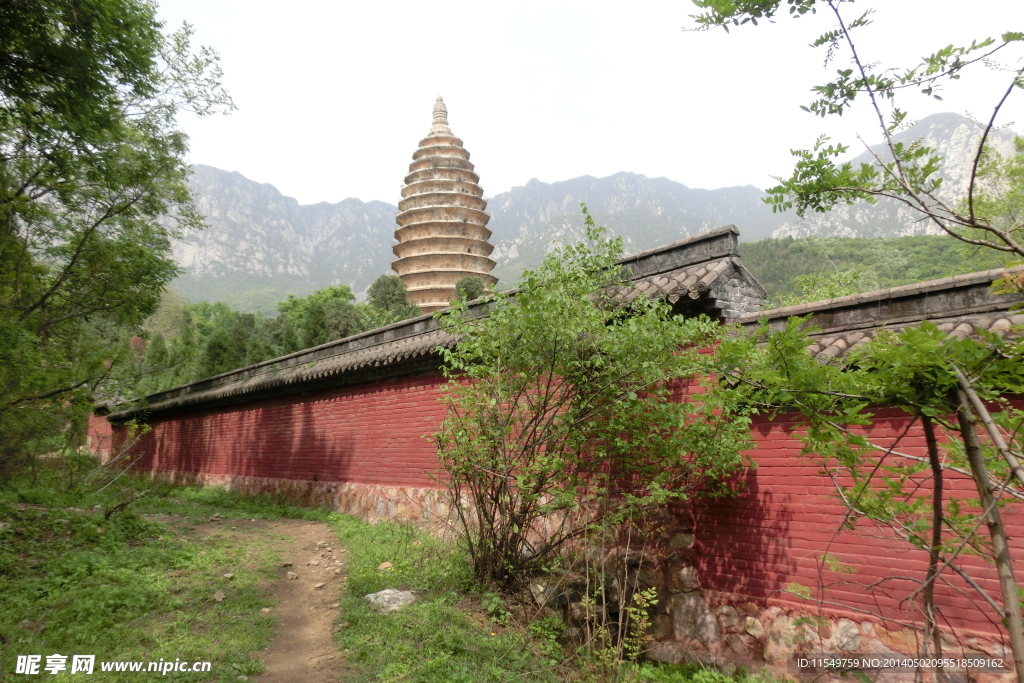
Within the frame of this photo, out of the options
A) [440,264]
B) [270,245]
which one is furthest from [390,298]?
[270,245]

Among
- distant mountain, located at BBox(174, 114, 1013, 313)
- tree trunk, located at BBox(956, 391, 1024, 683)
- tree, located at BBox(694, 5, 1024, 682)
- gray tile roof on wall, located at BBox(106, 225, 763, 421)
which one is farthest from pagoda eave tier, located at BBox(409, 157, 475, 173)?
distant mountain, located at BBox(174, 114, 1013, 313)

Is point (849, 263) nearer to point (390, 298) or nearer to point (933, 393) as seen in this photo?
point (390, 298)

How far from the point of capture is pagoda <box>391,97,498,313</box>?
24562 millimetres

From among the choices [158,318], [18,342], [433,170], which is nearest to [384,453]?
[18,342]

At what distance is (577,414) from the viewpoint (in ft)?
15.0

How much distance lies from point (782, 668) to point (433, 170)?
974 inches

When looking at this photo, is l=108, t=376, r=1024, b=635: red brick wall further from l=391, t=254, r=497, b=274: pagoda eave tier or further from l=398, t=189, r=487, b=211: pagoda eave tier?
l=398, t=189, r=487, b=211: pagoda eave tier

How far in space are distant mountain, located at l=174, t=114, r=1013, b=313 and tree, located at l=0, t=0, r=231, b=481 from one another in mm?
81654

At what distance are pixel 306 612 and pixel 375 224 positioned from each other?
157561 millimetres

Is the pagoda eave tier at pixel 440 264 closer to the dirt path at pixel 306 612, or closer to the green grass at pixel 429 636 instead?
the dirt path at pixel 306 612

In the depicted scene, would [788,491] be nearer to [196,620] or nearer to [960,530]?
[960,530]

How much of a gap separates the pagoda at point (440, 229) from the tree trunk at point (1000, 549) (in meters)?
22.6

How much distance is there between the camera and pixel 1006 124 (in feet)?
6.97

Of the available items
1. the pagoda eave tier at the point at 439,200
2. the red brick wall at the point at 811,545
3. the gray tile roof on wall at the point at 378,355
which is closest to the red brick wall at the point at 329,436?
the gray tile roof on wall at the point at 378,355
